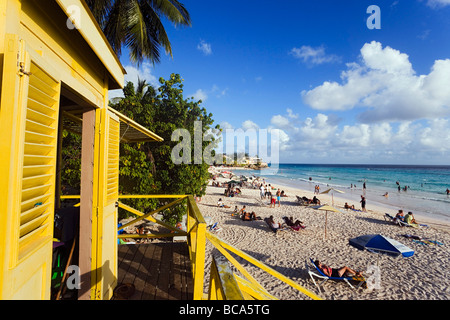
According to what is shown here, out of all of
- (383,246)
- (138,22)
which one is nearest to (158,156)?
(138,22)

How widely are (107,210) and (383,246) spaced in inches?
365

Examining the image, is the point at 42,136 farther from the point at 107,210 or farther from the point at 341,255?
the point at 341,255

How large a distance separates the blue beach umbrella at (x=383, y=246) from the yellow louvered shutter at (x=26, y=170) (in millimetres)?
9658

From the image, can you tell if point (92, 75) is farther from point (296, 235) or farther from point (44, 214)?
point (296, 235)

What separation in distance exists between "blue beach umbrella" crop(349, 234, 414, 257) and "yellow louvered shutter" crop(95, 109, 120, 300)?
28.6 ft

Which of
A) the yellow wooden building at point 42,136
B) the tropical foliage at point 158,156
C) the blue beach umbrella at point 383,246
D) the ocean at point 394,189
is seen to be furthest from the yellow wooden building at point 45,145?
the ocean at point 394,189

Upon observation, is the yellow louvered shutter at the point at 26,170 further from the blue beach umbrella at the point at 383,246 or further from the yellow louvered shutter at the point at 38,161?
the blue beach umbrella at the point at 383,246

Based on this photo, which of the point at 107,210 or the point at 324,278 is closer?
the point at 107,210

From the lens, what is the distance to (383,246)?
786 cm

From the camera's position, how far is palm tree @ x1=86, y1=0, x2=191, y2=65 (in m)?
9.62

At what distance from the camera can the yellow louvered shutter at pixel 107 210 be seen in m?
3.14

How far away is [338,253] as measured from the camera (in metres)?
10.6
